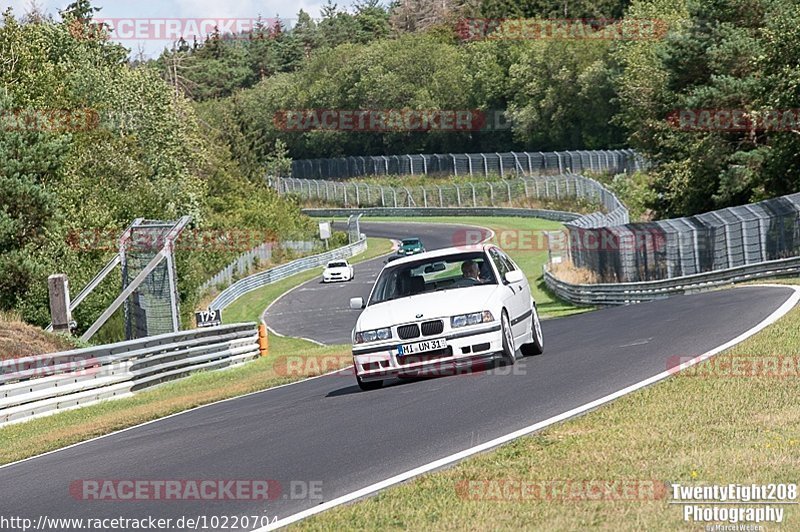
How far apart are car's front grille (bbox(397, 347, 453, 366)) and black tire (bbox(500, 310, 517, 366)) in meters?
0.65

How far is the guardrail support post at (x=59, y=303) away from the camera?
25.5 metres

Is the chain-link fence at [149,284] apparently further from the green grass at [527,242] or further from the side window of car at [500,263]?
the green grass at [527,242]

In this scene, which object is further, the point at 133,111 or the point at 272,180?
the point at 272,180

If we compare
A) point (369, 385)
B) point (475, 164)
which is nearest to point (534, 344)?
point (369, 385)

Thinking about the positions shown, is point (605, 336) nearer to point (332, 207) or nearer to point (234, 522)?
point (234, 522)

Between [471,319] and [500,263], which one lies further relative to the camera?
[500,263]

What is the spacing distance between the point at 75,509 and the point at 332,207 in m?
110

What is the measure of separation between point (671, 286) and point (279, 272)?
1525 inches

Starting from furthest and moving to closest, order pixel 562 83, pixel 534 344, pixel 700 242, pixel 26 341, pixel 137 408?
pixel 562 83
pixel 700 242
pixel 26 341
pixel 137 408
pixel 534 344

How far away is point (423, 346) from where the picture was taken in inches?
553

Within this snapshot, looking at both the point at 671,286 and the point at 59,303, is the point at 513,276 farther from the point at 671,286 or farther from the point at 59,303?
the point at 671,286

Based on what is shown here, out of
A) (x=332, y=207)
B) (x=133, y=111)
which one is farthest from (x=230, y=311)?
(x=332, y=207)

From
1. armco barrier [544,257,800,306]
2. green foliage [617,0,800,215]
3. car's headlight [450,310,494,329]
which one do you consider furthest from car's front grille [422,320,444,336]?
green foliage [617,0,800,215]

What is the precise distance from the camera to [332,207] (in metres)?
119
